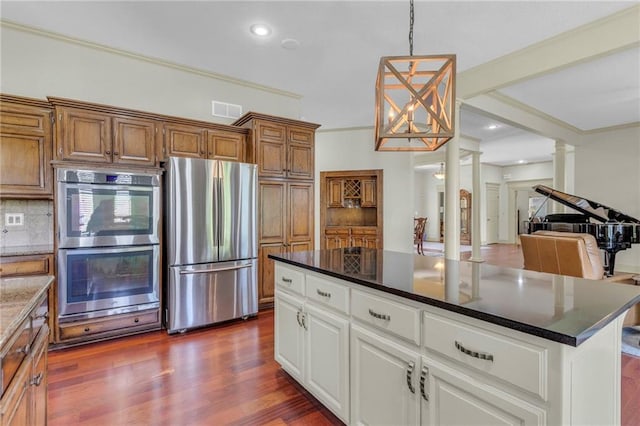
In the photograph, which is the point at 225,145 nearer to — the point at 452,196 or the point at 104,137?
the point at 104,137

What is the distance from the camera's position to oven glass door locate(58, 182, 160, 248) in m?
2.77

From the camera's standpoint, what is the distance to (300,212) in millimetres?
4211

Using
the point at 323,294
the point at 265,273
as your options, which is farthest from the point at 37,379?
the point at 265,273

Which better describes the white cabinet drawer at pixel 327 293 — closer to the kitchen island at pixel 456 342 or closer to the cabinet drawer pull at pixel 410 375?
the kitchen island at pixel 456 342

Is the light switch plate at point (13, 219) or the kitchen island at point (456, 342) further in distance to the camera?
the light switch plate at point (13, 219)

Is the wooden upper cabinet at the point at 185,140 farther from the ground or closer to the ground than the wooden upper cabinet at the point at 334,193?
farther from the ground

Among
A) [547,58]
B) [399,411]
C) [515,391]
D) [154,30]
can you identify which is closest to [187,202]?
[154,30]

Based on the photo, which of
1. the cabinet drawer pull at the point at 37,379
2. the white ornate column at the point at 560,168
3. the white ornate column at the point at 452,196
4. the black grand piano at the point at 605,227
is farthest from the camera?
the white ornate column at the point at 560,168

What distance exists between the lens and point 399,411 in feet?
A: 4.58

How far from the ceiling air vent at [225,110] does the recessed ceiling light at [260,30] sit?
1261 mm

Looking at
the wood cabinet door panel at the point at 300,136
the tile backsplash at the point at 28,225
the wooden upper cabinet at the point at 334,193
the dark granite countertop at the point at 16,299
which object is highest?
the wood cabinet door panel at the point at 300,136

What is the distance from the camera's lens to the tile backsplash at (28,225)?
2854mm

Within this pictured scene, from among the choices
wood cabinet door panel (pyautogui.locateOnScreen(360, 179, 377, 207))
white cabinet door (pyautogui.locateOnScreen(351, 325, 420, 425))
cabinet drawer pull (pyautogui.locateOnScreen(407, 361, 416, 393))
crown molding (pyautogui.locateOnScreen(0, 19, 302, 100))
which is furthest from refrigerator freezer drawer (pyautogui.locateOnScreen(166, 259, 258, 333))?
wood cabinet door panel (pyautogui.locateOnScreen(360, 179, 377, 207))

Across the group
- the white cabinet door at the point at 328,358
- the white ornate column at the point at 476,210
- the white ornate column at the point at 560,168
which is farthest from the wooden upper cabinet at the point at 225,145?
the white ornate column at the point at 560,168
